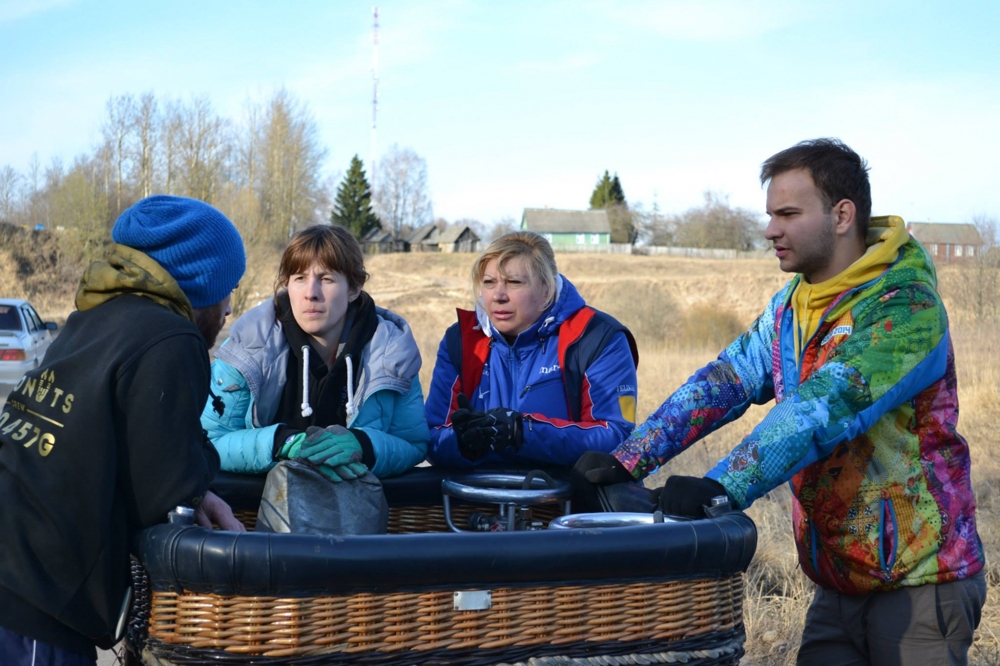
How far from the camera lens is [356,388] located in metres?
2.92

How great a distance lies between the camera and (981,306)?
1784 cm

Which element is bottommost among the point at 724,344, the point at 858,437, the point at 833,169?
the point at 724,344

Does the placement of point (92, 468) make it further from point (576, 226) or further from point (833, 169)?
point (576, 226)

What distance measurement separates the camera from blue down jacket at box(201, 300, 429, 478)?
2.84 metres

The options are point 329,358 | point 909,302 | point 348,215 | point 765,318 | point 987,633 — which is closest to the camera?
point 909,302

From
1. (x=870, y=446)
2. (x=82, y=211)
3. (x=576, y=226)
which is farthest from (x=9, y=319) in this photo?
(x=576, y=226)

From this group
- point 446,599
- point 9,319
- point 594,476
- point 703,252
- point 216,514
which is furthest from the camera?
point 703,252

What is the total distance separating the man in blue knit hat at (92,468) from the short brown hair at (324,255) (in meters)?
1.07

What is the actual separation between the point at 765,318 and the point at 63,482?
1.84 metres

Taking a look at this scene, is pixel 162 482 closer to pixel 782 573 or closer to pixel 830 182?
pixel 830 182

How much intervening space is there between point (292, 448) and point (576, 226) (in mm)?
76683

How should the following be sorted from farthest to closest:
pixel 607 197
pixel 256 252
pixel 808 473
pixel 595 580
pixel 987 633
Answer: pixel 607 197, pixel 256 252, pixel 987 633, pixel 808 473, pixel 595 580

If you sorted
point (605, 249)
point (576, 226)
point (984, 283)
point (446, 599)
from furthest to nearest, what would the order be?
point (576, 226) < point (605, 249) < point (984, 283) < point (446, 599)

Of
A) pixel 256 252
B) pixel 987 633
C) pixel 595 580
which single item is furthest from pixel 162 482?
pixel 256 252
